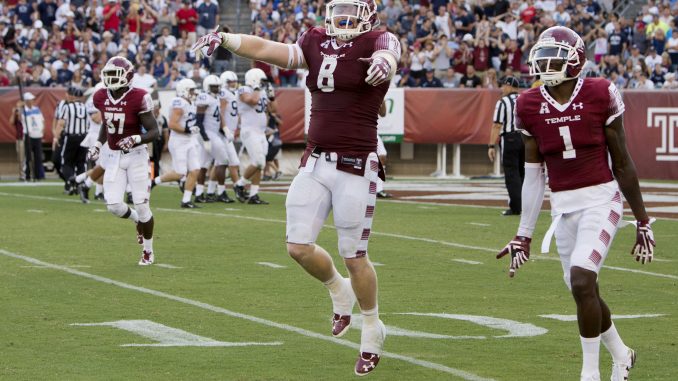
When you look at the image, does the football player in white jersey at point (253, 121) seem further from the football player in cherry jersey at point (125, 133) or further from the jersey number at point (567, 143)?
the jersey number at point (567, 143)

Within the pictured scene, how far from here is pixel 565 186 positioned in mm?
6164

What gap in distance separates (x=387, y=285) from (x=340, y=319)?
2732 millimetres

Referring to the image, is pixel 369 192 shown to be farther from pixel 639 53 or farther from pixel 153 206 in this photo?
pixel 639 53

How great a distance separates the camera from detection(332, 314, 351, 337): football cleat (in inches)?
273

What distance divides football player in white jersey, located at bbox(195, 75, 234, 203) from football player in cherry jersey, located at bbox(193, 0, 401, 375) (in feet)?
36.3

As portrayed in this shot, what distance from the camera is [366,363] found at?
6.33 metres

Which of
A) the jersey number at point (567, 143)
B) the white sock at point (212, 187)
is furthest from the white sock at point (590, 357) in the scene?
the white sock at point (212, 187)

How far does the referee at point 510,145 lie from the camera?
15.6 meters

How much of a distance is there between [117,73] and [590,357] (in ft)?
21.4

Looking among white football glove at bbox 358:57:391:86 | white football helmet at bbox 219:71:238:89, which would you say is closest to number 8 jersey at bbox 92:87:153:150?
white football glove at bbox 358:57:391:86

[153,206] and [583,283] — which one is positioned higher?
[583,283]

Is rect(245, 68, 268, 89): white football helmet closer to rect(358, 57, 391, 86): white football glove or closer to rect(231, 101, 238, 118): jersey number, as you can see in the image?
rect(231, 101, 238, 118): jersey number

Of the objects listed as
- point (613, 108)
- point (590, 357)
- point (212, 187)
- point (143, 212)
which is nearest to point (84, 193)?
point (212, 187)

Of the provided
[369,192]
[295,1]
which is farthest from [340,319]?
[295,1]
